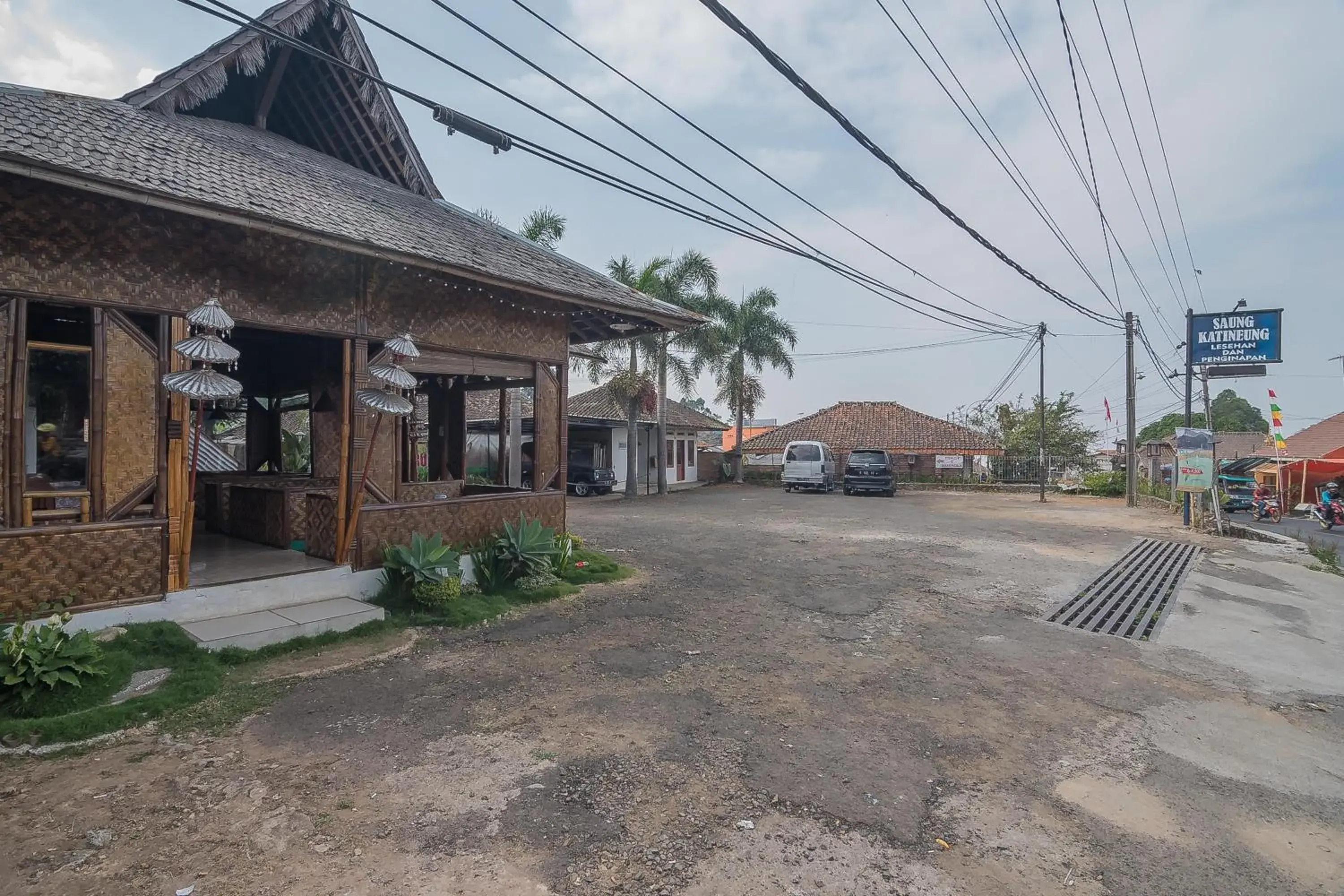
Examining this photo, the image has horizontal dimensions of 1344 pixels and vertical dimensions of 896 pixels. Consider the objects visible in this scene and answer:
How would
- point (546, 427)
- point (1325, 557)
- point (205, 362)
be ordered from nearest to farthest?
point (205, 362)
point (546, 427)
point (1325, 557)

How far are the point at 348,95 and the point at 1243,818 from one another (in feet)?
38.0

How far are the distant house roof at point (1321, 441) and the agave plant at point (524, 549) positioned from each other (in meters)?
29.4

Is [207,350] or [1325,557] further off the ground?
[207,350]

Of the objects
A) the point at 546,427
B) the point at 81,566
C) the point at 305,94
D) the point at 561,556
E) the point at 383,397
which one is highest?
the point at 305,94

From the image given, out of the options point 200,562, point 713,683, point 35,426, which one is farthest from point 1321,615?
point 35,426

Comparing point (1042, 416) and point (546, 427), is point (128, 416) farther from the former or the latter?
point (1042, 416)

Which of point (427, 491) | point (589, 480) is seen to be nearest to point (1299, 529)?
point (589, 480)

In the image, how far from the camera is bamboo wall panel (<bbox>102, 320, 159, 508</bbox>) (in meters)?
5.30

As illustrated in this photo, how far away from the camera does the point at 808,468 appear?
27.5 m

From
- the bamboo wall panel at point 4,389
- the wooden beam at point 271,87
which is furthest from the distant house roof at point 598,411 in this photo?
the bamboo wall panel at point 4,389

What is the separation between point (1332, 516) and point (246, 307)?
2655 centimetres

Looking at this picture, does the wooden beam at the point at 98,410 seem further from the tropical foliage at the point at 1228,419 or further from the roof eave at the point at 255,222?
the tropical foliage at the point at 1228,419

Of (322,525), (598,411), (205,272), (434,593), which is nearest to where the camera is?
(205,272)

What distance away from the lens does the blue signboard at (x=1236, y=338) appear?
20031 mm
